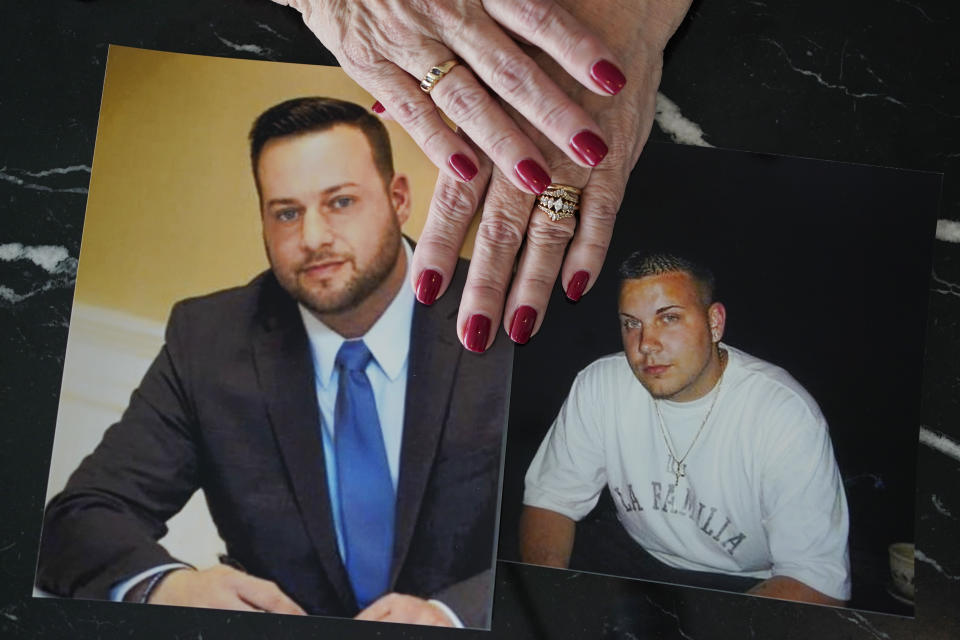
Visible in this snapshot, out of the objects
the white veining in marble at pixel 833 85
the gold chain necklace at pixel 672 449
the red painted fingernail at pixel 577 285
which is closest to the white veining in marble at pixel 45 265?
the red painted fingernail at pixel 577 285

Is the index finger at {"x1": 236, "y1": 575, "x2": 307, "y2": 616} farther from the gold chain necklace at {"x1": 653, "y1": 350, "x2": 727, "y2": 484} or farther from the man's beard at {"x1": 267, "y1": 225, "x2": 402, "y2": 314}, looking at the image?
the gold chain necklace at {"x1": 653, "y1": 350, "x2": 727, "y2": 484}

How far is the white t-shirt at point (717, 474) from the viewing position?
2.65ft

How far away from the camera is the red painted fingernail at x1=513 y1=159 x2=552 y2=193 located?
0.81 metres

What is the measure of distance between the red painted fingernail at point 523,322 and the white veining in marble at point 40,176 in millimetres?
539

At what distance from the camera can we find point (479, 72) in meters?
0.85

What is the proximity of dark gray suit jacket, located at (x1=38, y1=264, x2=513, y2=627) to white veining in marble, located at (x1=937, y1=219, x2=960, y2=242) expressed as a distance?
536 mm

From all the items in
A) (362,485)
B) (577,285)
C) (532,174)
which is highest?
(532,174)

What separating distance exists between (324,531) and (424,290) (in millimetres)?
284

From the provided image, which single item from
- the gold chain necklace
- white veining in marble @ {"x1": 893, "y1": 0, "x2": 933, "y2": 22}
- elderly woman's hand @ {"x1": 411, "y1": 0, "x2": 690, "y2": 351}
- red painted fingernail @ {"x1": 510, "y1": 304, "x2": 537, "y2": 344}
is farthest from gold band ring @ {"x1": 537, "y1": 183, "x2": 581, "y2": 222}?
white veining in marble @ {"x1": 893, "y1": 0, "x2": 933, "y2": 22}

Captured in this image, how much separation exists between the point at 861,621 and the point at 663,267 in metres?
0.44

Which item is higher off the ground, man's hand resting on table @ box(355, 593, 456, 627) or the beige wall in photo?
the beige wall in photo

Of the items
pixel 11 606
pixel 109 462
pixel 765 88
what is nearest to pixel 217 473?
pixel 109 462

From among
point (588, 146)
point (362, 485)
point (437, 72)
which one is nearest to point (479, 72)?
point (437, 72)

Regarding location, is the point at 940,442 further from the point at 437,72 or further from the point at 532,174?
the point at 437,72
